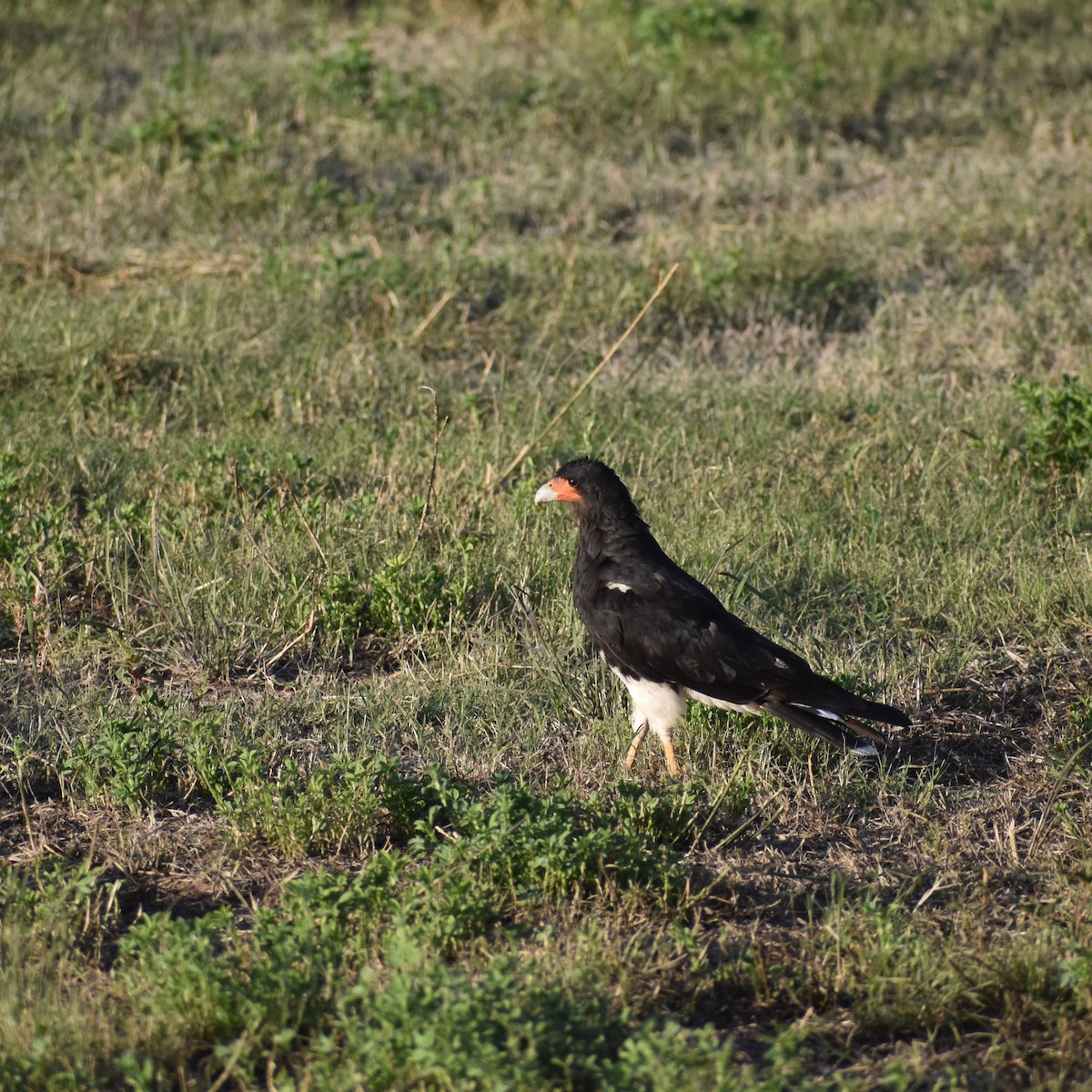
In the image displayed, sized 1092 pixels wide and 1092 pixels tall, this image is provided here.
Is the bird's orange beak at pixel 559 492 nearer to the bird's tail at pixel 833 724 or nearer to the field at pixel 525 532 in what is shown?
the field at pixel 525 532

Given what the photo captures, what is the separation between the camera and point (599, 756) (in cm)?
505

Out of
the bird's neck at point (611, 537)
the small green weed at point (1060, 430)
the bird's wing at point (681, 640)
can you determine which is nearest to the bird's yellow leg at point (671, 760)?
the bird's wing at point (681, 640)

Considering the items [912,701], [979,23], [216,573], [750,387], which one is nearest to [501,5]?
[979,23]

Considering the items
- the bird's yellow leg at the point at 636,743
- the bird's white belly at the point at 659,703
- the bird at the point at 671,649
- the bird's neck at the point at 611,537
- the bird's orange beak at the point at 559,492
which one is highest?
the bird's orange beak at the point at 559,492

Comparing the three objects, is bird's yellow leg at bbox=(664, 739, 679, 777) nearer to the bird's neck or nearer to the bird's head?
the bird's neck

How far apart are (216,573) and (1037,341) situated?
A: 5094mm

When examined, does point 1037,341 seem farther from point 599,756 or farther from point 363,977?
point 363,977

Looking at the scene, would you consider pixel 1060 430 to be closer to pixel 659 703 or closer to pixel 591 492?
pixel 591 492

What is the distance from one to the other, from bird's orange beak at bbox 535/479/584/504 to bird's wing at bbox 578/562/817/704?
39 cm

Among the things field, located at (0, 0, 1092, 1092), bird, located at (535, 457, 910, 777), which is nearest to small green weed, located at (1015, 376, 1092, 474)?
field, located at (0, 0, 1092, 1092)

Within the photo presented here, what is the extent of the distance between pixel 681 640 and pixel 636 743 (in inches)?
16.6

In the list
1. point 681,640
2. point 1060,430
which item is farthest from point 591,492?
point 1060,430

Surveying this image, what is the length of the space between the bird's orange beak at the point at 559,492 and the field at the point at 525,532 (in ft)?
1.68

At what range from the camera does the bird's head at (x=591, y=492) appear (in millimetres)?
5273
